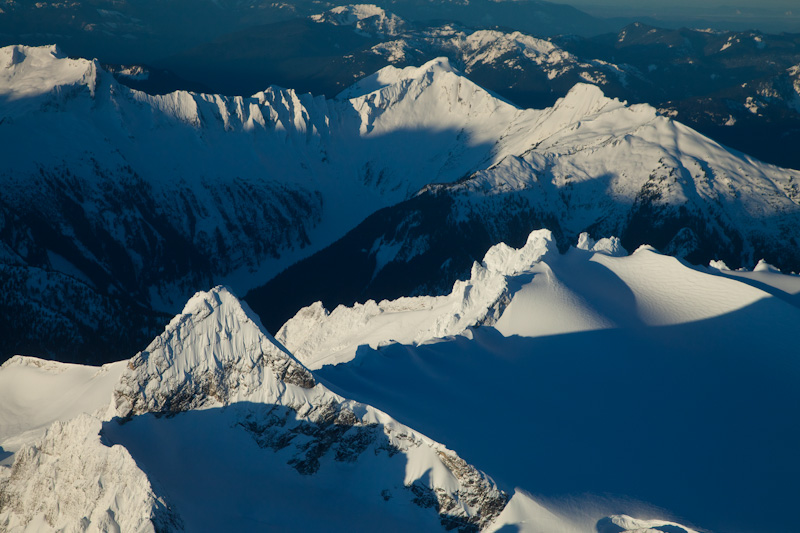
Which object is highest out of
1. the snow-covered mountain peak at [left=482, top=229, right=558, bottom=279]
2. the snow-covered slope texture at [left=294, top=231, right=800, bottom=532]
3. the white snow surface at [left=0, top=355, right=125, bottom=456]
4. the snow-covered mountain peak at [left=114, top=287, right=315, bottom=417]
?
the snow-covered mountain peak at [left=114, top=287, right=315, bottom=417]

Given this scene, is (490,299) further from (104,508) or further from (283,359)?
(104,508)

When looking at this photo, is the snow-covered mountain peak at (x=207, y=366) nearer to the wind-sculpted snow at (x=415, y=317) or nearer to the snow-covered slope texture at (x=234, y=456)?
the snow-covered slope texture at (x=234, y=456)

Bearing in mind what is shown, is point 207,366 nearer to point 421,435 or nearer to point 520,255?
point 421,435

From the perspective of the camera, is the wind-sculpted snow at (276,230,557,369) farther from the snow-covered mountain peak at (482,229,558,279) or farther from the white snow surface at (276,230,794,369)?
the white snow surface at (276,230,794,369)

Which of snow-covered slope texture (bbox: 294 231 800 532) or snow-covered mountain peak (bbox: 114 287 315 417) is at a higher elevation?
snow-covered mountain peak (bbox: 114 287 315 417)

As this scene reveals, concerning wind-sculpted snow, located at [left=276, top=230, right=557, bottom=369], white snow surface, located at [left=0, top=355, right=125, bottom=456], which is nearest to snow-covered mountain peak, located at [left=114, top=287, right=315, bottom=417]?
white snow surface, located at [left=0, top=355, right=125, bottom=456]

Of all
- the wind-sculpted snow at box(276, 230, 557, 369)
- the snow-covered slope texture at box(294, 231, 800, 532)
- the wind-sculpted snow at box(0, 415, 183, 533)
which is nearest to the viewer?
the wind-sculpted snow at box(0, 415, 183, 533)
